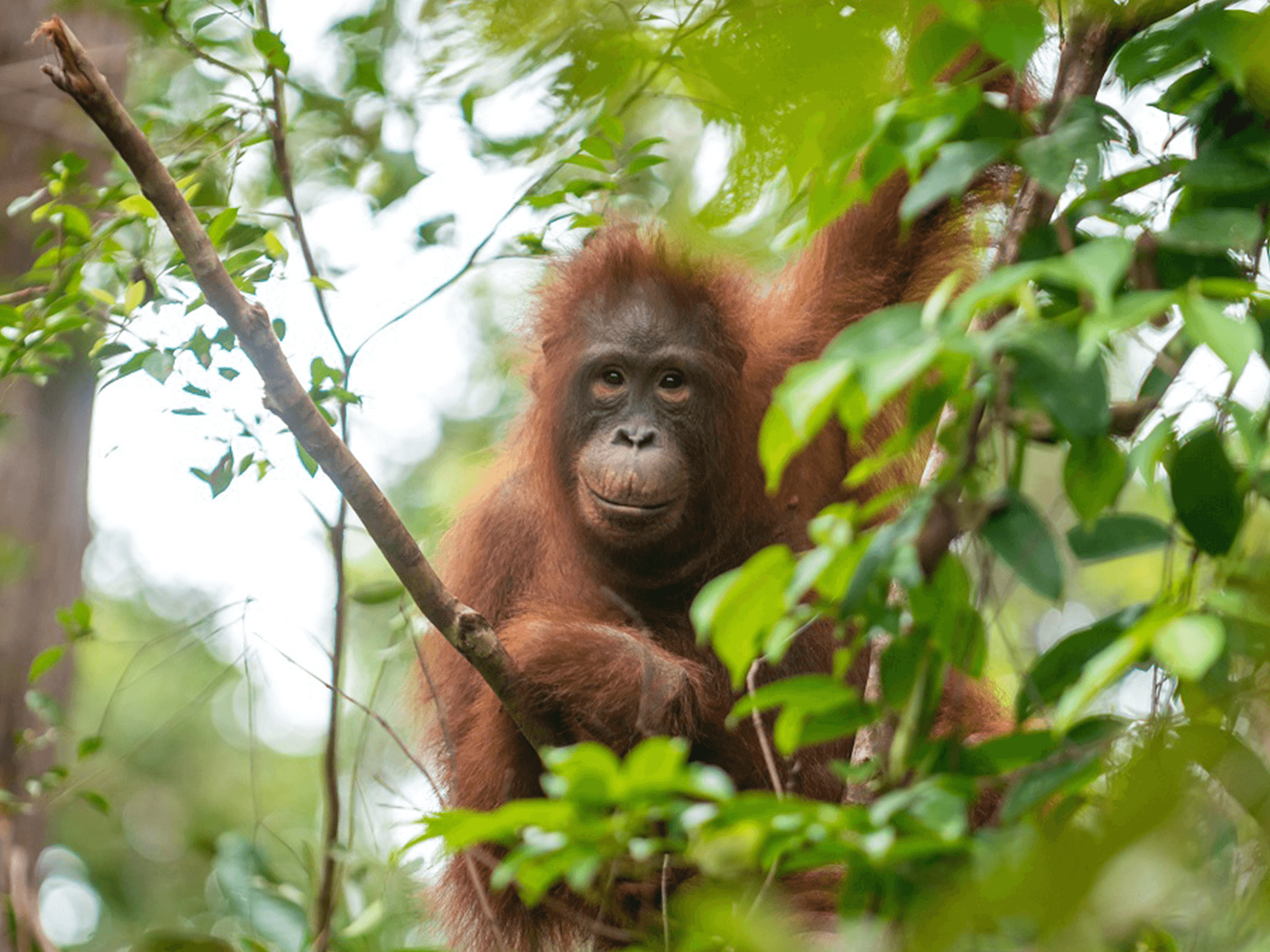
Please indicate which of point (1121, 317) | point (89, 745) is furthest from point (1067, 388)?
point (89, 745)

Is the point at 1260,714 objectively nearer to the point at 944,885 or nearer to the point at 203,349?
the point at 944,885

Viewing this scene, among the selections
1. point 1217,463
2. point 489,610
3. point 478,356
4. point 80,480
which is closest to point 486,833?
point 1217,463

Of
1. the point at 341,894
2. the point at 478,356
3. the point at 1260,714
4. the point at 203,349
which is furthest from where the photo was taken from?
the point at 478,356

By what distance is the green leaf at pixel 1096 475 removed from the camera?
1.65 metres

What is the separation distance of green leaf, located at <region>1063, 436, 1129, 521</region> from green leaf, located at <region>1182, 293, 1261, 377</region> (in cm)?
25

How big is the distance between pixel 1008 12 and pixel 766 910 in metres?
1.28

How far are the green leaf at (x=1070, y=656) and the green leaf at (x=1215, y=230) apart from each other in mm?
470

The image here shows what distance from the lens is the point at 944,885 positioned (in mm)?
1518

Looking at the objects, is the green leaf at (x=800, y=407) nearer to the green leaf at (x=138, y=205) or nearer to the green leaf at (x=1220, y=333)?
the green leaf at (x=1220, y=333)

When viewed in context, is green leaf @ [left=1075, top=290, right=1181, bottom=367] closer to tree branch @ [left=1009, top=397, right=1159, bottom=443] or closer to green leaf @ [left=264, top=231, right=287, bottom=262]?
tree branch @ [left=1009, top=397, right=1159, bottom=443]

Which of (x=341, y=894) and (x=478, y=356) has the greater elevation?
(x=478, y=356)

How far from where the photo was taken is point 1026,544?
161 centimetres

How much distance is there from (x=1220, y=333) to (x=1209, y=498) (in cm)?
45

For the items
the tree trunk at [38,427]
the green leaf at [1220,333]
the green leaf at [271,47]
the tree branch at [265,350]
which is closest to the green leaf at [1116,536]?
the green leaf at [1220,333]
